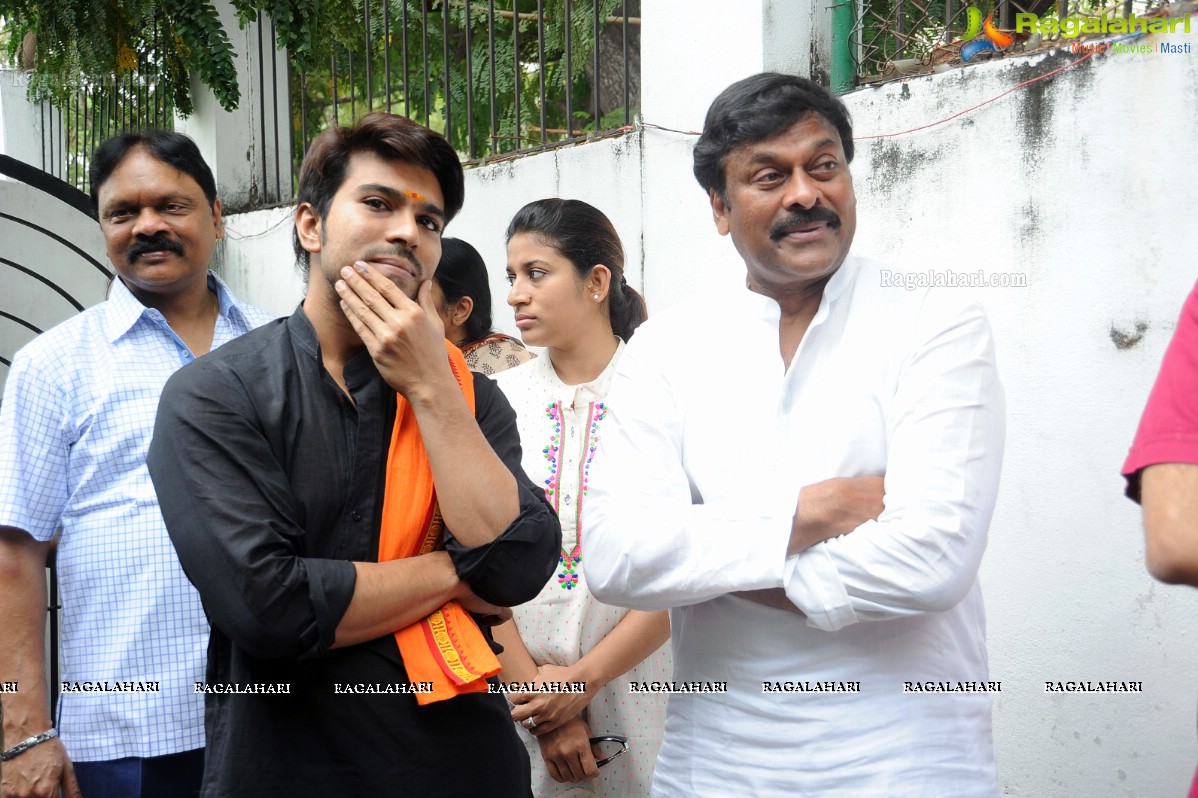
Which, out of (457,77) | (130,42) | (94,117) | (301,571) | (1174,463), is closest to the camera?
(1174,463)

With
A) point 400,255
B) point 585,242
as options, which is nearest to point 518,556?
point 400,255

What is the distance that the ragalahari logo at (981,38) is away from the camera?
3096 millimetres

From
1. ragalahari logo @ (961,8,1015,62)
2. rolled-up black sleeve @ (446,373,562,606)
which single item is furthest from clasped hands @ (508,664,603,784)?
ragalahari logo @ (961,8,1015,62)

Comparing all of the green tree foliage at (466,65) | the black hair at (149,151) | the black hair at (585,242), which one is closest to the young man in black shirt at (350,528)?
the black hair at (149,151)

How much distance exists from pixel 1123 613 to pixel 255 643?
203 centimetres

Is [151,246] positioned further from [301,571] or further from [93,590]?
[301,571]

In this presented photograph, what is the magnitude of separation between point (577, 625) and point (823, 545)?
109 centimetres

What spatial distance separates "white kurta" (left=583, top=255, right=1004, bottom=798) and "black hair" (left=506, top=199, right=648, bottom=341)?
1096 mm

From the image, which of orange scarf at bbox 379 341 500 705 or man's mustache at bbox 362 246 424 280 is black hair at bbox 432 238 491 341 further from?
orange scarf at bbox 379 341 500 705

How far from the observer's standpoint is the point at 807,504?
2006mm

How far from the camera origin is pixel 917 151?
10.4 feet

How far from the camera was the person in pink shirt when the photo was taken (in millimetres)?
1492

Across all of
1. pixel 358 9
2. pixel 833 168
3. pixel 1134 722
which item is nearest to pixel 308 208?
pixel 833 168

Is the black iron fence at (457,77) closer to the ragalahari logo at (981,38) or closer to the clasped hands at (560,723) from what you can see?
the ragalahari logo at (981,38)
